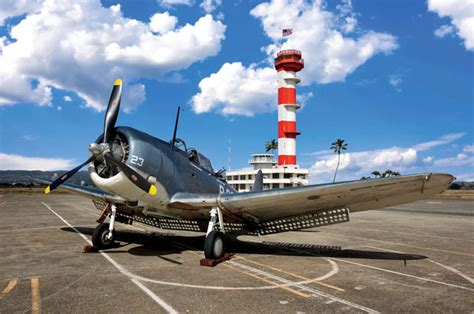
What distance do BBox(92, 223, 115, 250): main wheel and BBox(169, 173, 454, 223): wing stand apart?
258cm

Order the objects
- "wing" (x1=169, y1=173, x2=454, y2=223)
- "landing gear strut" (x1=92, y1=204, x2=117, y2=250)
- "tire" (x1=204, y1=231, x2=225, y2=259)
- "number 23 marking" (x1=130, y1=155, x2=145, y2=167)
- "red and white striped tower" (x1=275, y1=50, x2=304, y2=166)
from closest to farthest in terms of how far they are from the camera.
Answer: "wing" (x1=169, y1=173, x2=454, y2=223) < "number 23 marking" (x1=130, y1=155, x2=145, y2=167) < "tire" (x1=204, y1=231, x2=225, y2=259) < "landing gear strut" (x1=92, y1=204, x2=117, y2=250) < "red and white striped tower" (x1=275, y1=50, x2=304, y2=166)

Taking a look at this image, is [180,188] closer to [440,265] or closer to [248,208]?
[248,208]

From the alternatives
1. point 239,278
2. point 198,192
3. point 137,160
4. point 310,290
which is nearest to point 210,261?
point 239,278

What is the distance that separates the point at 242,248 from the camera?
1069cm

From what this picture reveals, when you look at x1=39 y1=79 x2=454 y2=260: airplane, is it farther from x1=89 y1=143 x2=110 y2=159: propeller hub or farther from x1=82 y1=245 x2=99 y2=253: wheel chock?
x1=82 y1=245 x2=99 y2=253: wheel chock

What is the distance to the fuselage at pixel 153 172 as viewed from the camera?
26.3ft


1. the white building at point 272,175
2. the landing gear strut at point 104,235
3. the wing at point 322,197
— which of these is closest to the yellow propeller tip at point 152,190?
the wing at point 322,197

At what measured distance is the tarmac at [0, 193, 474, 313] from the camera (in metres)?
5.10

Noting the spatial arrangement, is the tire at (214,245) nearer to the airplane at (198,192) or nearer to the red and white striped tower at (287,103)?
the airplane at (198,192)

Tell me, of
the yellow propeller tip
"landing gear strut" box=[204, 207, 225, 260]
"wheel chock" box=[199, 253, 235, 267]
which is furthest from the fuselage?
"wheel chock" box=[199, 253, 235, 267]

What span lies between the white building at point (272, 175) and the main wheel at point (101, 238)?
50.5 m

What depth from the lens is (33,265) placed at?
775 centimetres

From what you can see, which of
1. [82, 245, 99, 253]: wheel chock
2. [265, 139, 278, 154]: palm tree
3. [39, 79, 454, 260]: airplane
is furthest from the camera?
[265, 139, 278, 154]: palm tree

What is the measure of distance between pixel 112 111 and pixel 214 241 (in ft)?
13.1
